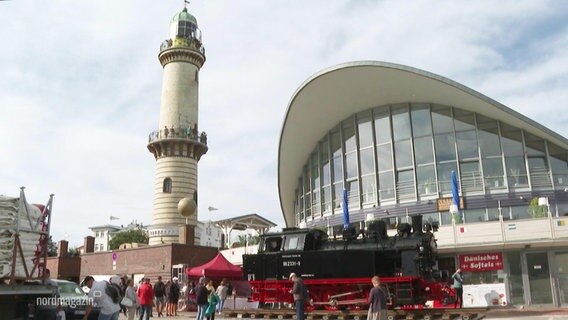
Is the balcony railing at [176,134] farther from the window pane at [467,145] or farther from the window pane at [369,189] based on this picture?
the window pane at [467,145]

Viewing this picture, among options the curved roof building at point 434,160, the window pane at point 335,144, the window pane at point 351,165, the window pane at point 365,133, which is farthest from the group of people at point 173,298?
the window pane at point 335,144

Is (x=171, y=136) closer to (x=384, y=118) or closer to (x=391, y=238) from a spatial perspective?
(x=384, y=118)

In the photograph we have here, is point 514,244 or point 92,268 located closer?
point 514,244

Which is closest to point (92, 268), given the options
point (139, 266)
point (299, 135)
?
point (139, 266)

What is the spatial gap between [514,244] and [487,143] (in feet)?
25.4

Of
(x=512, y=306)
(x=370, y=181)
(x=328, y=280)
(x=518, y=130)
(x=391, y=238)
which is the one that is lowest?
(x=512, y=306)

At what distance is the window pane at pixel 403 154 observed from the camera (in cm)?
2927

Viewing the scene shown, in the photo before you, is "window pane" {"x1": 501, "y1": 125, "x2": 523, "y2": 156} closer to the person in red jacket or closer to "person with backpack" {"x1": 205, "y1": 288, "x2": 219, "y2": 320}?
"person with backpack" {"x1": 205, "y1": 288, "x2": 219, "y2": 320}

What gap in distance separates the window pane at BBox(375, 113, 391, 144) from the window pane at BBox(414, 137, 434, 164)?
6.03ft

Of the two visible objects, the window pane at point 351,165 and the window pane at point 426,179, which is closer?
the window pane at point 426,179

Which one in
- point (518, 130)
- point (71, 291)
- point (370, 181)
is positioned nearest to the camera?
point (71, 291)

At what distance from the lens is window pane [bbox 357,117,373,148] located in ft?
103

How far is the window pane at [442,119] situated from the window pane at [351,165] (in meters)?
5.24

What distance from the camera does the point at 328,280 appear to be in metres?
17.5
